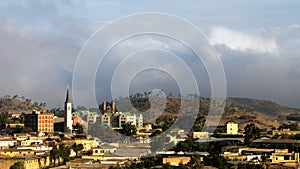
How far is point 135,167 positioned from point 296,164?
8.53 metres

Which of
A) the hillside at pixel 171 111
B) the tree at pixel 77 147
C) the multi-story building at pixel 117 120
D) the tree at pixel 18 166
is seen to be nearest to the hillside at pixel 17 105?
the hillside at pixel 171 111

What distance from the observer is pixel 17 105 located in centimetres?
12012

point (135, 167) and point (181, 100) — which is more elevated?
point (181, 100)

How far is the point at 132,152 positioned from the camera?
5347cm

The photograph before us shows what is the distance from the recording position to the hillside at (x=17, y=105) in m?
117

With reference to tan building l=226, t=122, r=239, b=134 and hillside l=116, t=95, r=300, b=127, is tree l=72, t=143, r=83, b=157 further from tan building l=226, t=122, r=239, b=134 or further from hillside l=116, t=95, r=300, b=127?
hillside l=116, t=95, r=300, b=127

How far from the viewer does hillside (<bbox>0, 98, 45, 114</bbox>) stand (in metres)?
117

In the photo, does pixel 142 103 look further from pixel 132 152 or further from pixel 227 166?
pixel 227 166

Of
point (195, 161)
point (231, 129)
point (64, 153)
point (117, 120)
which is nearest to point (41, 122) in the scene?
point (117, 120)

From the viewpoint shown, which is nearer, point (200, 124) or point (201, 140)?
point (201, 140)

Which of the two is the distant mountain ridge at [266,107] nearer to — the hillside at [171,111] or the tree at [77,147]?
the hillside at [171,111]

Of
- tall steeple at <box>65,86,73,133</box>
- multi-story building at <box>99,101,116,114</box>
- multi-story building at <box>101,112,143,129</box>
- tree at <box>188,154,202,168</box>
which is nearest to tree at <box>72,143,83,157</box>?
tall steeple at <box>65,86,73,133</box>

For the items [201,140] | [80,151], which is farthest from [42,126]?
[201,140]

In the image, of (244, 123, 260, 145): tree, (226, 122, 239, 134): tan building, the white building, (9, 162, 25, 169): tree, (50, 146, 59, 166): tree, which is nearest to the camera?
(9, 162, 25, 169): tree
